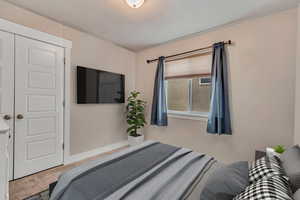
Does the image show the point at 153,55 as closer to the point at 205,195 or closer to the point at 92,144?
the point at 92,144

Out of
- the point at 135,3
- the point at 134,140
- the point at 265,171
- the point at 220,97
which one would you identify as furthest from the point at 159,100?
the point at 265,171

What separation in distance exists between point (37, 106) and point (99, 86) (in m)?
1.07

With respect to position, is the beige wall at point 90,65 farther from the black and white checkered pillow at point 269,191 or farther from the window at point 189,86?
the black and white checkered pillow at point 269,191

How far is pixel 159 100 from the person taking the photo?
122 inches

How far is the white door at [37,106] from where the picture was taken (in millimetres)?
2020

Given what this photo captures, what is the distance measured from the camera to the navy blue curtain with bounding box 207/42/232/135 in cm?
233

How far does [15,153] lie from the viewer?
78.4 inches

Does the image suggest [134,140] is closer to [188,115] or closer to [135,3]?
[188,115]

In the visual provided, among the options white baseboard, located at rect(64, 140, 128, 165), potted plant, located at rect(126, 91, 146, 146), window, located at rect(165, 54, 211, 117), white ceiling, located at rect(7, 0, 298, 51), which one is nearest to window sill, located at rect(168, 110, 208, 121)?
window, located at rect(165, 54, 211, 117)

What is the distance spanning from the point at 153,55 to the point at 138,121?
1.62m

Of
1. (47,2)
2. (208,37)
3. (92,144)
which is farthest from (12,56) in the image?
(208,37)

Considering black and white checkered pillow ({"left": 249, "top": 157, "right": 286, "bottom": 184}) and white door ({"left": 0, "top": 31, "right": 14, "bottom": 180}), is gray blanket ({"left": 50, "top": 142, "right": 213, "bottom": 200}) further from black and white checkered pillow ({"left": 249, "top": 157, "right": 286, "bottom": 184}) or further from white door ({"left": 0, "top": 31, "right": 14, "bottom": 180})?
white door ({"left": 0, "top": 31, "right": 14, "bottom": 180})

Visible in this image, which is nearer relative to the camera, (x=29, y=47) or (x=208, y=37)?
(x=29, y=47)

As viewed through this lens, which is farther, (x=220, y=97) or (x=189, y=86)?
(x=189, y=86)
